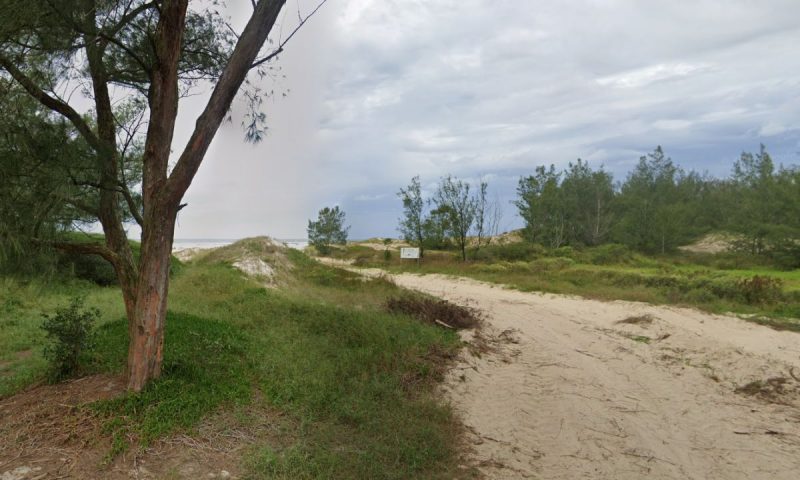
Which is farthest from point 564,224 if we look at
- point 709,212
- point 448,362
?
point 448,362

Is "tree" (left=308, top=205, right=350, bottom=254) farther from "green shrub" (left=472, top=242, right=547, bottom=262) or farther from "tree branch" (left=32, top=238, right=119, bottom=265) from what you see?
"tree branch" (left=32, top=238, right=119, bottom=265)

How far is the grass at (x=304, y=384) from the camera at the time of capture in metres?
4.44

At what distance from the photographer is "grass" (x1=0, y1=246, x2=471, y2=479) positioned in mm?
4441

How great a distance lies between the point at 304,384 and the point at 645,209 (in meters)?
33.0

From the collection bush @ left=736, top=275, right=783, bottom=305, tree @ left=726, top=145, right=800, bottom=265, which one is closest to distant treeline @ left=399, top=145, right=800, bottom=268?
tree @ left=726, top=145, right=800, bottom=265

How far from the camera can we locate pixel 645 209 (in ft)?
109

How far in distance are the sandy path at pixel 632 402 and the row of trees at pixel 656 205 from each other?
19600 millimetres

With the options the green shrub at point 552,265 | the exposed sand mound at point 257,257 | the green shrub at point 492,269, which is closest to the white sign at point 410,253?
the green shrub at point 492,269

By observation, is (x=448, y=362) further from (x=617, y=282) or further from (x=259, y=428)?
(x=617, y=282)

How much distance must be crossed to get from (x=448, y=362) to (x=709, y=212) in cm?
3771

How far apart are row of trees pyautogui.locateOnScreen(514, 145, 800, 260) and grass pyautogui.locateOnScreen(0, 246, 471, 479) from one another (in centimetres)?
2518

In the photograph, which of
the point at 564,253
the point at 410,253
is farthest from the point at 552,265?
the point at 410,253

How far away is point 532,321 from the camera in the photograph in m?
11.3

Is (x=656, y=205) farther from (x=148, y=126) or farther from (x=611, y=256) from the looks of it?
(x=148, y=126)
